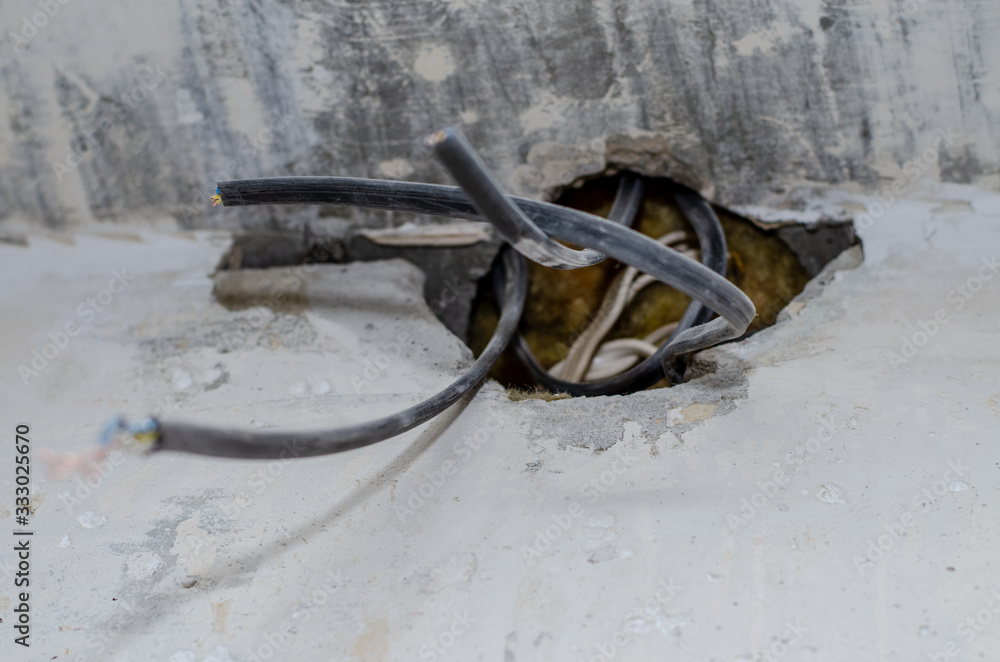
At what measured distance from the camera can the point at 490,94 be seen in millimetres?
1786

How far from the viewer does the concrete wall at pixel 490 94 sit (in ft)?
5.33

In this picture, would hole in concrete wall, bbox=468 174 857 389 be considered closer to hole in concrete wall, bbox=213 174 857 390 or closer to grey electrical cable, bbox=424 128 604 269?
hole in concrete wall, bbox=213 174 857 390

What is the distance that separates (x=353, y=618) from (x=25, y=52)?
1.83m

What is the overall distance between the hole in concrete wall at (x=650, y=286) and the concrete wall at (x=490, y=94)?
0.48ft

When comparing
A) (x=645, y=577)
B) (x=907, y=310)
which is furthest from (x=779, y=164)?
(x=645, y=577)

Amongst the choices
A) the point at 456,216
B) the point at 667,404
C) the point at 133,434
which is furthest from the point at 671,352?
the point at 133,434

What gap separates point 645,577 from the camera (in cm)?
106

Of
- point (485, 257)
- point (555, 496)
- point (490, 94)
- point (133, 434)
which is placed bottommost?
point (555, 496)

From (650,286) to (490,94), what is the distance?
871mm

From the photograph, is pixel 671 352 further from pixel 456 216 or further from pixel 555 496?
pixel 456 216

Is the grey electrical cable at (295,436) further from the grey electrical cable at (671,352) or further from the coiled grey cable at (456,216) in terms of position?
the grey electrical cable at (671,352)

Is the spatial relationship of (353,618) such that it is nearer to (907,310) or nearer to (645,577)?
(645,577)

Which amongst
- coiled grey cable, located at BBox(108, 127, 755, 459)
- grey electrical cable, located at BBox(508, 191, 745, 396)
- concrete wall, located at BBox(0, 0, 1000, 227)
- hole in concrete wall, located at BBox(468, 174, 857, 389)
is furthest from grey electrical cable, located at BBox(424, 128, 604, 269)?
concrete wall, located at BBox(0, 0, 1000, 227)

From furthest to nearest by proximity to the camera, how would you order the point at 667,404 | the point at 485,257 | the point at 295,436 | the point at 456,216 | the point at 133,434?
the point at 485,257 < the point at 667,404 < the point at 456,216 < the point at 295,436 < the point at 133,434
